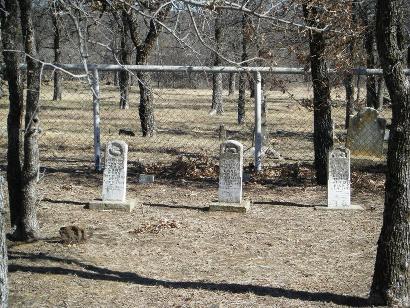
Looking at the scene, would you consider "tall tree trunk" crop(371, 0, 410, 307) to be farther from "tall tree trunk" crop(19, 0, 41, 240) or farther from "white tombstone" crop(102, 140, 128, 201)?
"white tombstone" crop(102, 140, 128, 201)

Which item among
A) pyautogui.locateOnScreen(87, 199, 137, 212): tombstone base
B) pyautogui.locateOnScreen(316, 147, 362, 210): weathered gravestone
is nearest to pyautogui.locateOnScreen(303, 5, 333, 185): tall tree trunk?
pyautogui.locateOnScreen(316, 147, 362, 210): weathered gravestone

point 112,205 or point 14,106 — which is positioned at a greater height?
point 14,106

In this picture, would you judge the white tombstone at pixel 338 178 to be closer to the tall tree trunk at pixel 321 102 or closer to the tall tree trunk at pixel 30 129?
the tall tree trunk at pixel 321 102

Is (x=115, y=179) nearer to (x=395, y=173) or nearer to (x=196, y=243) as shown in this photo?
(x=196, y=243)

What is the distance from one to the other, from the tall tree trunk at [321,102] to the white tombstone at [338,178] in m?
1.57

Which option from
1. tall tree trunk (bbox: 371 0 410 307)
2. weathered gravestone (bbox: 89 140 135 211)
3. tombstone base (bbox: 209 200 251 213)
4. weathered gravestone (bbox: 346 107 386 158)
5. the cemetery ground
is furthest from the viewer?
weathered gravestone (bbox: 346 107 386 158)

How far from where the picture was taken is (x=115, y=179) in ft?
31.5

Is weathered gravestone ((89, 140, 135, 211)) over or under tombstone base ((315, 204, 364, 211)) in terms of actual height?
over

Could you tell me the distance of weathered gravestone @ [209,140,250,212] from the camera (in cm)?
945

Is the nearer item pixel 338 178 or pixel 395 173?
pixel 395 173

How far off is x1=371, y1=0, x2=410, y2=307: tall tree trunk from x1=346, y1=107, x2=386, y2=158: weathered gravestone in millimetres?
8895

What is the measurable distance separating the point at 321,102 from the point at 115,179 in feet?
12.7

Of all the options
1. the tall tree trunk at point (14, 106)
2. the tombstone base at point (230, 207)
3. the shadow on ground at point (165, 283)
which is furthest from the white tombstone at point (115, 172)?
the shadow on ground at point (165, 283)

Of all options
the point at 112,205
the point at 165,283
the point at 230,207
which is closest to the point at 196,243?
the point at 165,283
